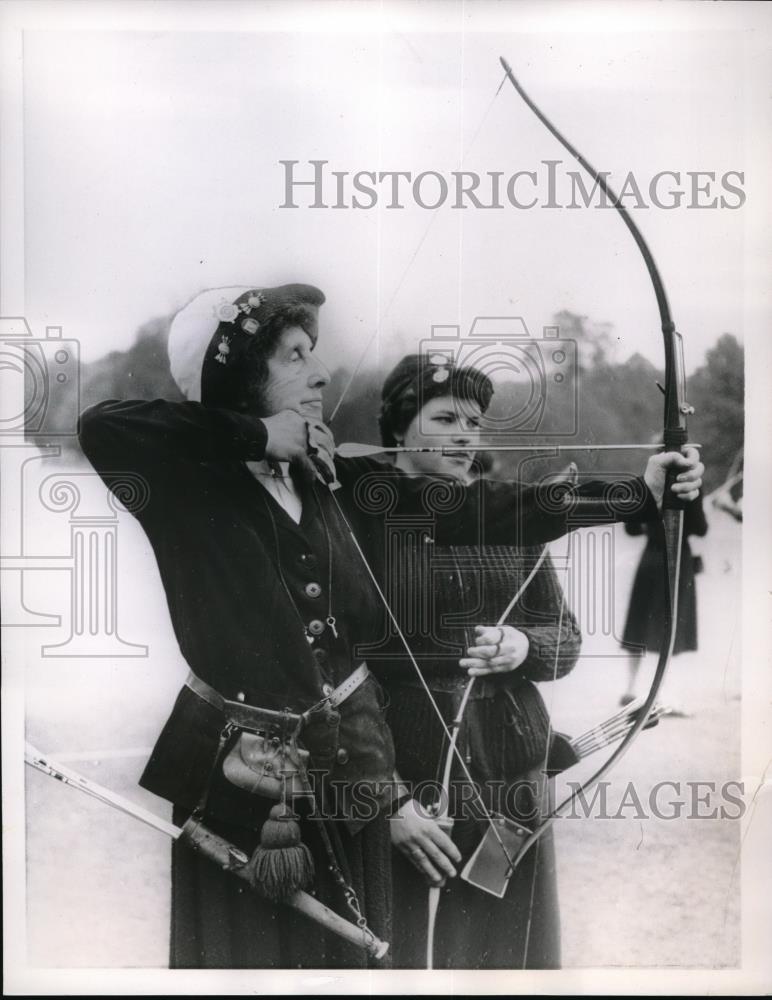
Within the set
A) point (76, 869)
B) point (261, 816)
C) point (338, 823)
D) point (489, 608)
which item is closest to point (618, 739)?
point (489, 608)

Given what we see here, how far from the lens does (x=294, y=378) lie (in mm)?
2307

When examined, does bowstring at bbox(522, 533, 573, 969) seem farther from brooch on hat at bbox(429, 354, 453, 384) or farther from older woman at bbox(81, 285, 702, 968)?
brooch on hat at bbox(429, 354, 453, 384)

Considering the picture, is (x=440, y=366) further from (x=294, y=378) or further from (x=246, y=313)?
(x=246, y=313)

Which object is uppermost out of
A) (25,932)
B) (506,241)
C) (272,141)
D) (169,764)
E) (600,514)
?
(272,141)

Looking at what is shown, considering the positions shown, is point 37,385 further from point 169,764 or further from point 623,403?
point 623,403

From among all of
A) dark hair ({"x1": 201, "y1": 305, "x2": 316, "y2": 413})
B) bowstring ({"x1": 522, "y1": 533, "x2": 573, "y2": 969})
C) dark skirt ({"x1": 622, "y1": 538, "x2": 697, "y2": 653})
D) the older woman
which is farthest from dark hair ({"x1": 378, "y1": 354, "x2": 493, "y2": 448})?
dark skirt ({"x1": 622, "y1": 538, "x2": 697, "y2": 653})

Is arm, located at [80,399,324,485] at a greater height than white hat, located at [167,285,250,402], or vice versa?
white hat, located at [167,285,250,402]

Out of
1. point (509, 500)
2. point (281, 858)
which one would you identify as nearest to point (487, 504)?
point (509, 500)

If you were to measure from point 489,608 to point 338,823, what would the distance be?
56 centimetres

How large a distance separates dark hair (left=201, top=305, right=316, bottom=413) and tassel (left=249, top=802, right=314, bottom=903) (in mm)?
870

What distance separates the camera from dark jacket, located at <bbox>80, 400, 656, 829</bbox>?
230 centimetres

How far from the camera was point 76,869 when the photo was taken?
7.82 ft

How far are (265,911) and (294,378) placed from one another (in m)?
1.15

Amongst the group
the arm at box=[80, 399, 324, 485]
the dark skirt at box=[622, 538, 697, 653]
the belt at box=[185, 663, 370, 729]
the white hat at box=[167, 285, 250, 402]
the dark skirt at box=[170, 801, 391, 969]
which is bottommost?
the dark skirt at box=[170, 801, 391, 969]
